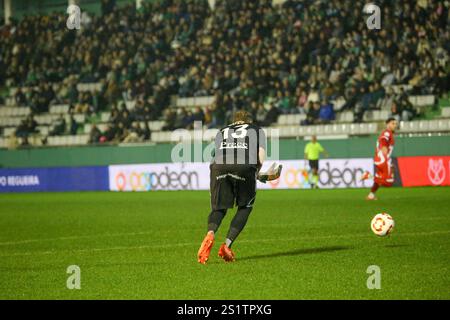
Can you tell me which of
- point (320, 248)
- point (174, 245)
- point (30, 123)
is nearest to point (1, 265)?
point (174, 245)

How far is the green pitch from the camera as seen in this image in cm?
1002

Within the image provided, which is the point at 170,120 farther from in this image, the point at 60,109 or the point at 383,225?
the point at 383,225

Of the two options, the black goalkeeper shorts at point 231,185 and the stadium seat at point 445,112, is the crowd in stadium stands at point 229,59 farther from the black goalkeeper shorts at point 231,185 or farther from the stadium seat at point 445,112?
the black goalkeeper shorts at point 231,185

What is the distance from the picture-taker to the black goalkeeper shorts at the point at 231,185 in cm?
1274

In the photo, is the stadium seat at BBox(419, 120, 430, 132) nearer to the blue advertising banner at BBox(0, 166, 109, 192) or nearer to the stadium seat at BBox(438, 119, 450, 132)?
the stadium seat at BBox(438, 119, 450, 132)

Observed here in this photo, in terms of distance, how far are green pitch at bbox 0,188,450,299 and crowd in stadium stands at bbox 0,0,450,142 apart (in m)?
10.2

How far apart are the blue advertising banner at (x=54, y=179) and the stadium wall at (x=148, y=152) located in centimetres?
45

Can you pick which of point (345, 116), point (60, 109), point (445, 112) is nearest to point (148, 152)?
point (60, 109)

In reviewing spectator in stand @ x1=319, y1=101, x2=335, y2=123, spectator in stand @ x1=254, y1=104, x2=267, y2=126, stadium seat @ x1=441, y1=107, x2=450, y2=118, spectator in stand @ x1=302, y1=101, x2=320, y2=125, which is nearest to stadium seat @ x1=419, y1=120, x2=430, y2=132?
stadium seat @ x1=441, y1=107, x2=450, y2=118

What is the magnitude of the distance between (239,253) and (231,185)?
1.38 meters

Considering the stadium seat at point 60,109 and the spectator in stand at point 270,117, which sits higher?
the stadium seat at point 60,109

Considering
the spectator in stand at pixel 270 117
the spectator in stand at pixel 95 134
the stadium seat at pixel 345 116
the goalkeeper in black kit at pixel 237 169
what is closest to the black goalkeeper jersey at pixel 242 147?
the goalkeeper in black kit at pixel 237 169

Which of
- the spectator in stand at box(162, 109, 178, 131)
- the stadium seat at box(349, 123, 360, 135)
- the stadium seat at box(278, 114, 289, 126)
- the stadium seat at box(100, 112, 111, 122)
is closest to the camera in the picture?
the stadium seat at box(349, 123, 360, 135)

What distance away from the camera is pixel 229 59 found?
130 ft
